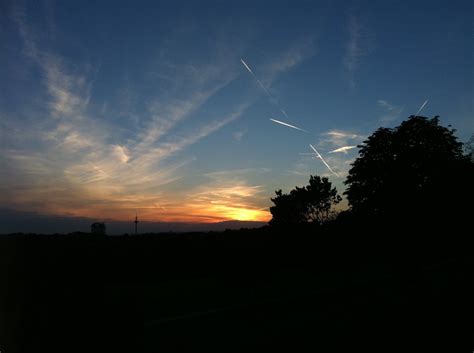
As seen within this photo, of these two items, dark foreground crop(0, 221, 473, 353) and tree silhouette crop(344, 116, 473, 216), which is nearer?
dark foreground crop(0, 221, 473, 353)

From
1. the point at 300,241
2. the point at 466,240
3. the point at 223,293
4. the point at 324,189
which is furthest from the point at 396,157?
the point at 324,189

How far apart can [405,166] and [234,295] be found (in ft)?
71.4

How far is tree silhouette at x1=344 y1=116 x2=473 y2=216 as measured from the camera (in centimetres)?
2772

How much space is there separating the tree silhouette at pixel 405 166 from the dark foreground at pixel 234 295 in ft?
11.3

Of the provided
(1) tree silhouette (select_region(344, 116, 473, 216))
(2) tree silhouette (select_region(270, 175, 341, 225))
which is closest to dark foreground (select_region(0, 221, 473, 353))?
(1) tree silhouette (select_region(344, 116, 473, 216))

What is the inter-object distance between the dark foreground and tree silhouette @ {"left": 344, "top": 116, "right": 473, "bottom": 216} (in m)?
3.44

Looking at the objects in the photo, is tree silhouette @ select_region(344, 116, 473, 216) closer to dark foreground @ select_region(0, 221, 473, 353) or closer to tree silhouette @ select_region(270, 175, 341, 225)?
dark foreground @ select_region(0, 221, 473, 353)

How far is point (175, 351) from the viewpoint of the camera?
7.16m

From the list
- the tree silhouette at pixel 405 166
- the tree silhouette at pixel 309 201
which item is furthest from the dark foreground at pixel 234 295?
the tree silhouette at pixel 309 201

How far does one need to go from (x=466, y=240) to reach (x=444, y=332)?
1054 inches

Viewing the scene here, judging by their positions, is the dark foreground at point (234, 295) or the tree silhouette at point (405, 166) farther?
the tree silhouette at point (405, 166)

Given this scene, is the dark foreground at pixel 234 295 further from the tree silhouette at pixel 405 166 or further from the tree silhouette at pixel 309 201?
the tree silhouette at pixel 309 201

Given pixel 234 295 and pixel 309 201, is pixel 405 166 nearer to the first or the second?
pixel 234 295

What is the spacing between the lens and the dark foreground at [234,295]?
3777mm
